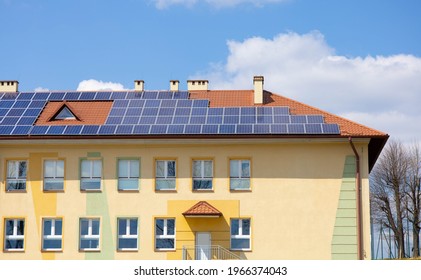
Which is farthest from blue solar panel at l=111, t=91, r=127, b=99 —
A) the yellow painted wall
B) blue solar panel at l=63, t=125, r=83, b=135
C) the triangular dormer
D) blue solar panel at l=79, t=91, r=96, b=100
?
the yellow painted wall

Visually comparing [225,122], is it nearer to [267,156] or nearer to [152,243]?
[267,156]

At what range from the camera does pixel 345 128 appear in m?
33.6

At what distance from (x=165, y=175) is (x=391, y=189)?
1183 inches

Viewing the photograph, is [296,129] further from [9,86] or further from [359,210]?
[9,86]

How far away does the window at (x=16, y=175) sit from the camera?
34094 millimetres

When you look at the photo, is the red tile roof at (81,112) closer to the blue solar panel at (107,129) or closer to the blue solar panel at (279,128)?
the blue solar panel at (107,129)

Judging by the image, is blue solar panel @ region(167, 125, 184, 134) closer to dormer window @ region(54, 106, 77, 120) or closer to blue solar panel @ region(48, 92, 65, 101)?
dormer window @ region(54, 106, 77, 120)

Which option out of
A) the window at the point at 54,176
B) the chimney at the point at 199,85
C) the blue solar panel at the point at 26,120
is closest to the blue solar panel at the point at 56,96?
the blue solar panel at the point at 26,120

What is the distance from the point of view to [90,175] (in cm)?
3394

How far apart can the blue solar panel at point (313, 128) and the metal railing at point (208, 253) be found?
19.8 ft

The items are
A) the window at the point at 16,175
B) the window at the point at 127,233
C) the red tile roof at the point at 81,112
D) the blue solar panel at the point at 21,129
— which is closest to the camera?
the window at the point at 127,233

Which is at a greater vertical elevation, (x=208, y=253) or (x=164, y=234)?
(x=164, y=234)

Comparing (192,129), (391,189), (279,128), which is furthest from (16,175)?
(391,189)
